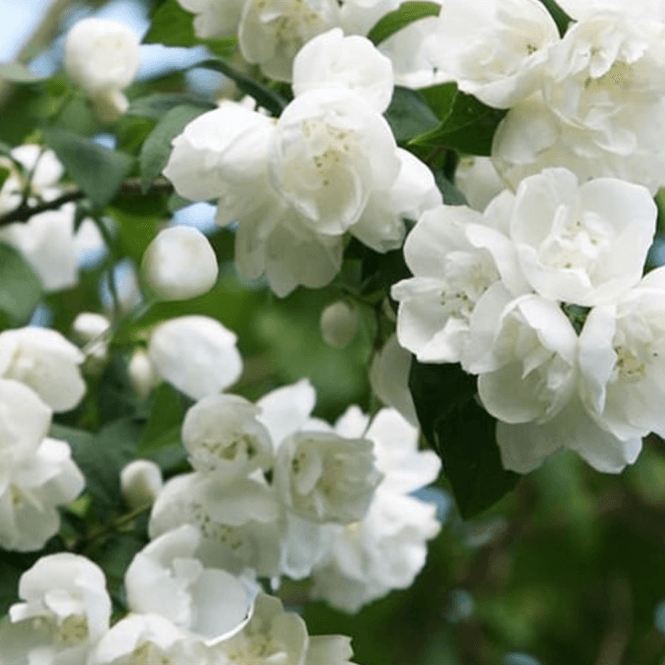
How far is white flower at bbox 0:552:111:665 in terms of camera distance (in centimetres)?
104

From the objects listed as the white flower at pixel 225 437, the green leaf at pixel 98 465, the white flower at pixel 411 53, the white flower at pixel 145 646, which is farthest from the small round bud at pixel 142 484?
the white flower at pixel 411 53

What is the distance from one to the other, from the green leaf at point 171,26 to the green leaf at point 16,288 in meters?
0.23

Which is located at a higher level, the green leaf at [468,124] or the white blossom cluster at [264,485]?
the green leaf at [468,124]

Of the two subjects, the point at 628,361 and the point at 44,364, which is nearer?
the point at 628,361

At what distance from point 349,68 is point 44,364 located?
36 centimetres

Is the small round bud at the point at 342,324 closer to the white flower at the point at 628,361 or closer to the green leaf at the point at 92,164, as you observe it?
the green leaf at the point at 92,164

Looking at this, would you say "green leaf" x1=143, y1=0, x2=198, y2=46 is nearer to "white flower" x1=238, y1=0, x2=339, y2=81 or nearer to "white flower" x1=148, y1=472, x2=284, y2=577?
"white flower" x1=238, y1=0, x2=339, y2=81

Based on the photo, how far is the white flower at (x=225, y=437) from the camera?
1.14m

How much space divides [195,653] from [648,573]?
178 cm

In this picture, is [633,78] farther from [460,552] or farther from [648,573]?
[648,573]

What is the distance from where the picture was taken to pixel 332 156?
98cm

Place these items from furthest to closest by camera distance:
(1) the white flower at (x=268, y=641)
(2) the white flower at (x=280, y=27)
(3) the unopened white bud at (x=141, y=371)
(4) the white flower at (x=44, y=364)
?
A: 1. (3) the unopened white bud at (x=141, y=371)
2. (4) the white flower at (x=44, y=364)
3. (2) the white flower at (x=280, y=27)
4. (1) the white flower at (x=268, y=641)

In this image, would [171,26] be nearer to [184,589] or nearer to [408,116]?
[408,116]

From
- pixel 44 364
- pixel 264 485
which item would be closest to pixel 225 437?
pixel 264 485
